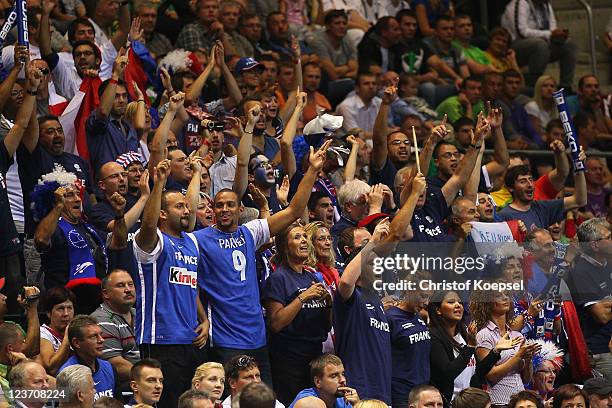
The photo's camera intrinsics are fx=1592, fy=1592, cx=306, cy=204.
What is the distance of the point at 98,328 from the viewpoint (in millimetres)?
10375

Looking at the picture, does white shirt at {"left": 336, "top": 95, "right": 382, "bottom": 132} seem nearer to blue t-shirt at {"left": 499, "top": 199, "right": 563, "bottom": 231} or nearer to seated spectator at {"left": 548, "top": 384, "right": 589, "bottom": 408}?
blue t-shirt at {"left": 499, "top": 199, "right": 563, "bottom": 231}

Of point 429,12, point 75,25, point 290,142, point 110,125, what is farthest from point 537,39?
point 110,125

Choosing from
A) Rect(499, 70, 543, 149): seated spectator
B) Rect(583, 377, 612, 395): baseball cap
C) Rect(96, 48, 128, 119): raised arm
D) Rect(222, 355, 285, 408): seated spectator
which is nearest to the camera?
Rect(222, 355, 285, 408): seated spectator

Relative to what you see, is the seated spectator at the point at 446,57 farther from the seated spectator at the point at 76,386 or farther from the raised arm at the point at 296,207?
the seated spectator at the point at 76,386

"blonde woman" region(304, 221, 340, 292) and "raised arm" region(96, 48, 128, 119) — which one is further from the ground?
"raised arm" region(96, 48, 128, 119)

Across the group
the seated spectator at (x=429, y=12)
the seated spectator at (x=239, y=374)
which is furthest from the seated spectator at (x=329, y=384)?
→ the seated spectator at (x=429, y=12)

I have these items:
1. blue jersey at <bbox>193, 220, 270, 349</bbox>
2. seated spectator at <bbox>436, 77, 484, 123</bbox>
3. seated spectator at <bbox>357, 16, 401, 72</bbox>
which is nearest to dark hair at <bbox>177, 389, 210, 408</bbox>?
blue jersey at <bbox>193, 220, 270, 349</bbox>

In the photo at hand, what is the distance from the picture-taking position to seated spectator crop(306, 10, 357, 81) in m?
A: 17.5

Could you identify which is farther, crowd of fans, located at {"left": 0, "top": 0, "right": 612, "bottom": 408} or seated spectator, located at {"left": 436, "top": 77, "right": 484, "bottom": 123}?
seated spectator, located at {"left": 436, "top": 77, "right": 484, "bottom": 123}

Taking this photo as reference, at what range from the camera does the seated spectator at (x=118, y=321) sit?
35.7 ft

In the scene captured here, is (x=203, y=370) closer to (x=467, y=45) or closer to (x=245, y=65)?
(x=245, y=65)

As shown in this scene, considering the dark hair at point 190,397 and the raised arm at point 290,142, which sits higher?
the raised arm at point 290,142

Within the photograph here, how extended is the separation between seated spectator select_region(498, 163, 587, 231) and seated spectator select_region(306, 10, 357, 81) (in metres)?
3.31

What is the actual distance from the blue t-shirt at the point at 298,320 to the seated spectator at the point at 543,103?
716 centimetres
